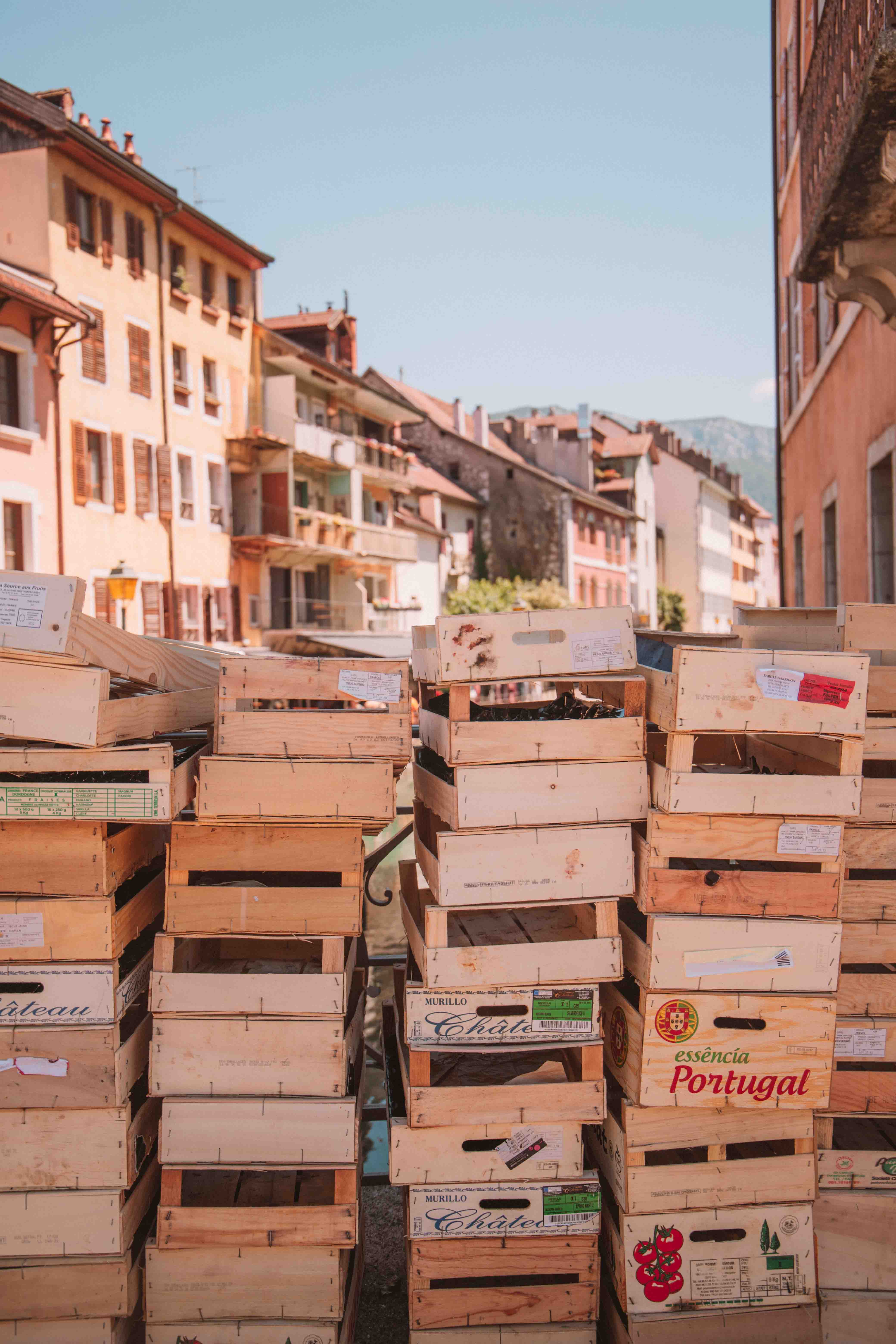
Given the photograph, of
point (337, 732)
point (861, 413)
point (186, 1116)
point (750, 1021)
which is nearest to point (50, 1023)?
point (186, 1116)

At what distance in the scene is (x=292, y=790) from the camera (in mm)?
3369

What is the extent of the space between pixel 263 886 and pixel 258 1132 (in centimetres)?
76

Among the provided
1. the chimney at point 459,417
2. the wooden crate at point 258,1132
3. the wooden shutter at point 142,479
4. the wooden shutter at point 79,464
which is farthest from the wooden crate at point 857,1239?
the chimney at point 459,417

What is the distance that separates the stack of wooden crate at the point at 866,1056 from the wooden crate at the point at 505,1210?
2.59ft

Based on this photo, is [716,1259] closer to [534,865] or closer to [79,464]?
[534,865]

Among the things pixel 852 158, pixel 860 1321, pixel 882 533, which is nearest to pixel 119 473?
pixel 882 533

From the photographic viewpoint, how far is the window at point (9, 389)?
61.8ft

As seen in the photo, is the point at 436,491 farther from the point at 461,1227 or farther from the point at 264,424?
the point at 461,1227

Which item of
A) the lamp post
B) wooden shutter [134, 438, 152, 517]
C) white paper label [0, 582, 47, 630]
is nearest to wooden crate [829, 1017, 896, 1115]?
white paper label [0, 582, 47, 630]

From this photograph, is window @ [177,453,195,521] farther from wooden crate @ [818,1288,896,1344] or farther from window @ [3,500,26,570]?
wooden crate @ [818,1288,896,1344]

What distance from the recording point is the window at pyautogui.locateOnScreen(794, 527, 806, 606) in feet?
46.9

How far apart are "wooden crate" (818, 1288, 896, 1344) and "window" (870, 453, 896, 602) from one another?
243 inches

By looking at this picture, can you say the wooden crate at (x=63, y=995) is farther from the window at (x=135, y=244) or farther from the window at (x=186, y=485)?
the window at (x=135, y=244)

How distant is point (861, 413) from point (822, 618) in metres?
5.94
